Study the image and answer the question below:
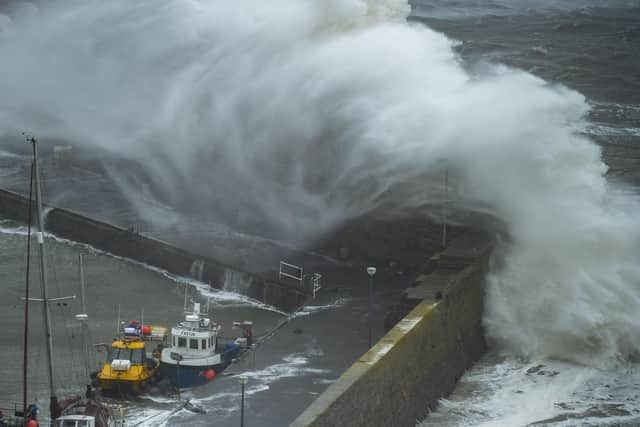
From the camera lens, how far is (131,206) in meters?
37.4

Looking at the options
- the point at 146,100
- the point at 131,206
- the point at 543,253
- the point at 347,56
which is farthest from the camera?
the point at 146,100

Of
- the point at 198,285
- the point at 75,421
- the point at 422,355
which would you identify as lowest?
the point at 75,421

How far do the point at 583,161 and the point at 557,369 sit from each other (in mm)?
5838

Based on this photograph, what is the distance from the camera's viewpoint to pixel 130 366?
24.5 metres

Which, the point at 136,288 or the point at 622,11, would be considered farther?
the point at 622,11

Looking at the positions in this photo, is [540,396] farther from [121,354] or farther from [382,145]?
[382,145]

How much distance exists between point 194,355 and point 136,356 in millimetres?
1162

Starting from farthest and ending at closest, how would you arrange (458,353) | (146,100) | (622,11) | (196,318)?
(622,11) → (146,100) → (458,353) → (196,318)

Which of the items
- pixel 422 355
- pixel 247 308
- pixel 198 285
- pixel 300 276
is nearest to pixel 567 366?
pixel 422 355

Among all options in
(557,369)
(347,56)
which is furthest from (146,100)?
(557,369)

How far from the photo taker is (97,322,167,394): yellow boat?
24.2m

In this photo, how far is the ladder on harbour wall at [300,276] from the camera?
29.7 m

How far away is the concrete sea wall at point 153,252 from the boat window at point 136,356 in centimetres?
545

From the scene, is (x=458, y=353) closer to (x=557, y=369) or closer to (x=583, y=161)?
(x=557, y=369)
